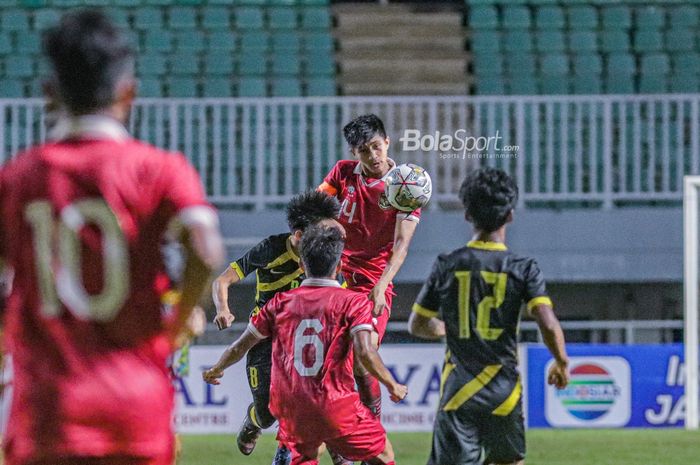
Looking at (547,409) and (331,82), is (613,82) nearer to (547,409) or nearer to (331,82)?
(331,82)

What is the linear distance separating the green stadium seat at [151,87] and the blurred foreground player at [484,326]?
10.2m

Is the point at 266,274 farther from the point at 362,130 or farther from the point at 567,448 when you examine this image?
the point at 567,448

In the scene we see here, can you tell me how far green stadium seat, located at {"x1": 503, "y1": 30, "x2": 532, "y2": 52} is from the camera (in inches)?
596

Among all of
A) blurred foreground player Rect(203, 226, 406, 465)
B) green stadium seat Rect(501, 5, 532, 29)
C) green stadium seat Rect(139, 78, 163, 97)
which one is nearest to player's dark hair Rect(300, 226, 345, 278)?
blurred foreground player Rect(203, 226, 406, 465)

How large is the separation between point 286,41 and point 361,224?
8437 mm

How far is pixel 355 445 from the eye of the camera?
5.30 metres

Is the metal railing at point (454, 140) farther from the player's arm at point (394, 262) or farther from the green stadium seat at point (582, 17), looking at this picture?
the player's arm at point (394, 262)

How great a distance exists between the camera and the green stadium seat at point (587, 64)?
14.8m

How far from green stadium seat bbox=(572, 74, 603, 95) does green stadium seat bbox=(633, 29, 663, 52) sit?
87 cm

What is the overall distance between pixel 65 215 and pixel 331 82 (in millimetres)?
12390

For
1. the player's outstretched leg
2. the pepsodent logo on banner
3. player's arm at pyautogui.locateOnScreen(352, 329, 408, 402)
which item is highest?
player's arm at pyautogui.locateOnScreen(352, 329, 408, 402)

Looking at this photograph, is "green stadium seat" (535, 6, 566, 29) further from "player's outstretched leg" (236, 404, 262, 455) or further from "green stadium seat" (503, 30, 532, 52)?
"player's outstretched leg" (236, 404, 262, 455)

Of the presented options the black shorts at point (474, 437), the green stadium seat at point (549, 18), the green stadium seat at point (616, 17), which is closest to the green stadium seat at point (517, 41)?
the green stadium seat at point (549, 18)

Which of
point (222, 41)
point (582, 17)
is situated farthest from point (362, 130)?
point (582, 17)
